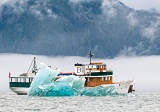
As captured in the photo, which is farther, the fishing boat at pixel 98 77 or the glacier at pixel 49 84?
the fishing boat at pixel 98 77

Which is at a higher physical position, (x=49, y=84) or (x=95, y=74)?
(x=95, y=74)

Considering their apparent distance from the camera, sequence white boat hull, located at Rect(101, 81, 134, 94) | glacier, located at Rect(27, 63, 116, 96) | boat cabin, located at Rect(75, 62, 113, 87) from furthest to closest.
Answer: boat cabin, located at Rect(75, 62, 113, 87) → white boat hull, located at Rect(101, 81, 134, 94) → glacier, located at Rect(27, 63, 116, 96)

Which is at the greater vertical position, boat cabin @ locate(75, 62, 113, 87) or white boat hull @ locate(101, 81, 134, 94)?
boat cabin @ locate(75, 62, 113, 87)

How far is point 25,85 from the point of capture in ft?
506

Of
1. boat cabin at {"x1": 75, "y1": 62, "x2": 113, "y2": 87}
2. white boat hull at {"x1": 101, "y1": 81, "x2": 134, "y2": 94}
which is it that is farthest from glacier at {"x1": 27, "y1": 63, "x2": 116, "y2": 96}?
white boat hull at {"x1": 101, "y1": 81, "x2": 134, "y2": 94}

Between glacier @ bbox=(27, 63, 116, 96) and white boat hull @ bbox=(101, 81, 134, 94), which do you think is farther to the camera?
white boat hull @ bbox=(101, 81, 134, 94)

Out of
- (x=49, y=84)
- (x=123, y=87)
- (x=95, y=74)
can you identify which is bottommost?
(x=123, y=87)

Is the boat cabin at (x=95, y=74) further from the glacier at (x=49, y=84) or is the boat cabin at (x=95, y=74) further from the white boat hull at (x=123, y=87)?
the glacier at (x=49, y=84)

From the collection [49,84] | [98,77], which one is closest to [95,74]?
[98,77]

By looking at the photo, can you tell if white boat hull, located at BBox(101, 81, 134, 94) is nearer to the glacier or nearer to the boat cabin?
the boat cabin

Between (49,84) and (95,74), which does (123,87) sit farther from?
(49,84)

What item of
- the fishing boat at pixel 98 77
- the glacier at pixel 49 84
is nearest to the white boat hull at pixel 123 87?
the fishing boat at pixel 98 77

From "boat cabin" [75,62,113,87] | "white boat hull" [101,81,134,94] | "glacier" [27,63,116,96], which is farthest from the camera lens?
"boat cabin" [75,62,113,87]

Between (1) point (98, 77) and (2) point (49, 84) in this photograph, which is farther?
(1) point (98, 77)
